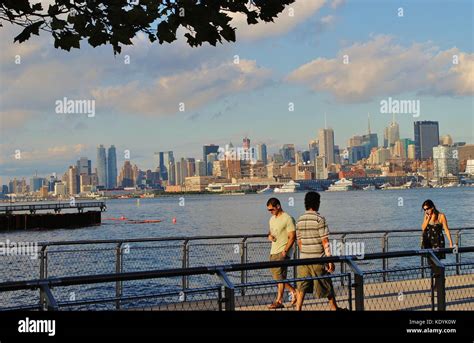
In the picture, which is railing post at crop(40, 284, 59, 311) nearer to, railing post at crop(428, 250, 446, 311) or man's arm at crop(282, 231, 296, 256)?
railing post at crop(428, 250, 446, 311)

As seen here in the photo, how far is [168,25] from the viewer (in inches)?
316

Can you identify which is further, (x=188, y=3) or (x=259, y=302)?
(x=259, y=302)

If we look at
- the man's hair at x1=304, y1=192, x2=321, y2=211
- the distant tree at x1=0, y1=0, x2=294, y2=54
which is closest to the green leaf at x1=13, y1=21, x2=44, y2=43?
the distant tree at x1=0, y1=0, x2=294, y2=54

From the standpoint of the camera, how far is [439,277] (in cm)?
1085

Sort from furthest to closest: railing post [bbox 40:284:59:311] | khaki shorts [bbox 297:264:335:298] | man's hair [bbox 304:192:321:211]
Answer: man's hair [bbox 304:192:321:211], khaki shorts [bbox 297:264:335:298], railing post [bbox 40:284:59:311]

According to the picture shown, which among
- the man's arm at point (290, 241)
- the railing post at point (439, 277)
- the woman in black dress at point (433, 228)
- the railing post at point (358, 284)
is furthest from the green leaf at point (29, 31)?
the woman in black dress at point (433, 228)

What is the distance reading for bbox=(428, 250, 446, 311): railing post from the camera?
10836 mm

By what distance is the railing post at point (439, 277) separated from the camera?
35.6ft

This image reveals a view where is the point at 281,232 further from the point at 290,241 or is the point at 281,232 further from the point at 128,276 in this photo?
the point at 128,276

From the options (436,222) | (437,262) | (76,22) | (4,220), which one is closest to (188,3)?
(76,22)

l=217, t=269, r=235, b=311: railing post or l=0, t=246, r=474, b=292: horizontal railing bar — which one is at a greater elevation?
l=0, t=246, r=474, b=292: horizontal railing bar

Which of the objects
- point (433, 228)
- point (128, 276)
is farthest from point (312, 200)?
point (433, 228)
